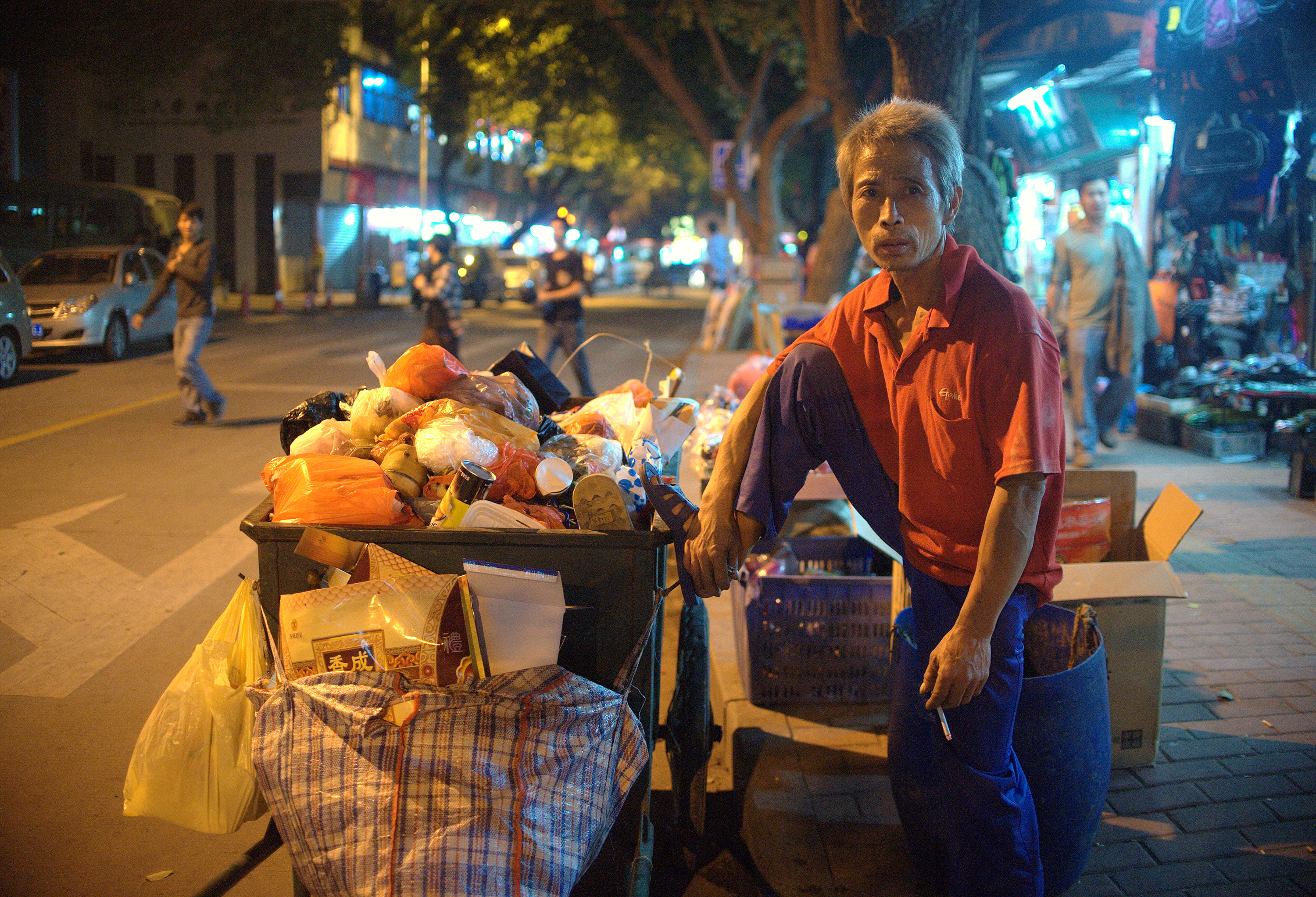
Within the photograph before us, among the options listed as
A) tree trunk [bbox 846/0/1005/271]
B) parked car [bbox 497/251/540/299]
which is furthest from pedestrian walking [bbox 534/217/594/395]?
parked car [bbox 497/251/540/299]

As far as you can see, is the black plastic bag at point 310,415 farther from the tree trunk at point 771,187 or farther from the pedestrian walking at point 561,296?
the tree trunk at point 771,187

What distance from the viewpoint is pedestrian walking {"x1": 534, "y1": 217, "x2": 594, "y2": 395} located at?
1055 centimetres

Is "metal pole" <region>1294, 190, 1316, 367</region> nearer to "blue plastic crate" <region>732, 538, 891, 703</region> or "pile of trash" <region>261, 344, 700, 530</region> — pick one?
"blue plastic crate" <region>732, 538, 891, 703</region>

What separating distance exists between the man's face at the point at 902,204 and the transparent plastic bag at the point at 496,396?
128 cm

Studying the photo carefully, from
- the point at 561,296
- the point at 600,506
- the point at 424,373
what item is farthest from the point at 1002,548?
the point at 561,296

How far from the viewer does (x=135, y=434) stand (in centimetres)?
927

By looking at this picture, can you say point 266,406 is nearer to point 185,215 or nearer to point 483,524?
point 185,215

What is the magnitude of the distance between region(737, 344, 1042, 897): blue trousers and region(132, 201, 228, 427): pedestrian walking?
8.32 meters

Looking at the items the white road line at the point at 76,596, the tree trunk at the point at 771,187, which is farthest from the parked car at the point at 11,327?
the tree trunk at the point at 771,187

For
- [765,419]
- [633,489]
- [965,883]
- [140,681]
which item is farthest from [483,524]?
[140,681]

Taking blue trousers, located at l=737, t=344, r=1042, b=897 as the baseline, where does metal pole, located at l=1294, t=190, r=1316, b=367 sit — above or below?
above

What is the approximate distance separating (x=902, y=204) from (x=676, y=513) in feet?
3.06

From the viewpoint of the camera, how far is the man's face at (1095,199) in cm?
762

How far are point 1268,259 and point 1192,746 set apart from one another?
7.07 meters
